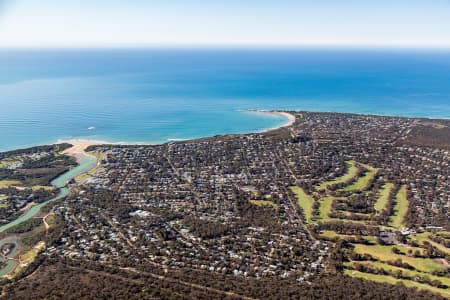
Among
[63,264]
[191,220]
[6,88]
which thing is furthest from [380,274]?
[6,88]

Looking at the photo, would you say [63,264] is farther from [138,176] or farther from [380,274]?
[380,274]

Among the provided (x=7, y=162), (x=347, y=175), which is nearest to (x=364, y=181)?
(x=347, y=175)

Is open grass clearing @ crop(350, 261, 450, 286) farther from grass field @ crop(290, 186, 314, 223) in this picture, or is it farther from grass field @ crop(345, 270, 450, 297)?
grass field @ crop(290, 186, 314, 223)

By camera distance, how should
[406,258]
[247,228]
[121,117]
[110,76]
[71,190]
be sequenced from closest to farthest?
[406,258], [247,228], [71,190], [121,117], [110,76]

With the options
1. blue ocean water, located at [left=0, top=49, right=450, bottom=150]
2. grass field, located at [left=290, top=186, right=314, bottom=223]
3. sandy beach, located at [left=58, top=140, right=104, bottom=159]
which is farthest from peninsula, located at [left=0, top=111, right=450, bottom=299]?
blue ocean water, located at [left=0, top=49, right=450, bottom=150]

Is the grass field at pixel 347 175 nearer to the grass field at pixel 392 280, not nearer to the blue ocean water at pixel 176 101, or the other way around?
the grass field at pixel 392 280

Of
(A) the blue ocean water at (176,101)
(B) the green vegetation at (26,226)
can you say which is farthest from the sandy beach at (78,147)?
(B) the green vegetation at (26,226)
